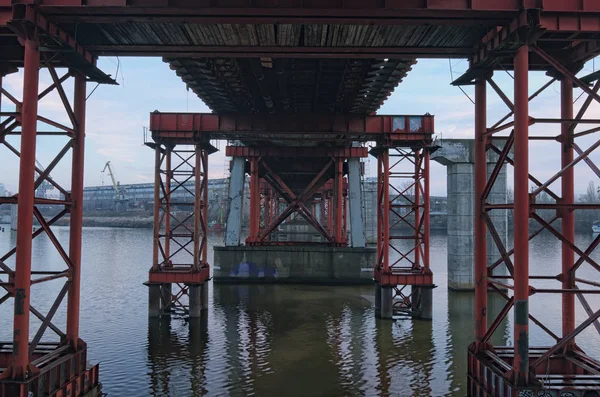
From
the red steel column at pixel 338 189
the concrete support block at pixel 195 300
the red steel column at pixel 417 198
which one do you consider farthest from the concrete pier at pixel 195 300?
the red steel column at pixel 338 189

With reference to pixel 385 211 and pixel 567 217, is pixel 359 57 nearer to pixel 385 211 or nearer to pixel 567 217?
pixel 567 217

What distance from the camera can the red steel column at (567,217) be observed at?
984 centimetres

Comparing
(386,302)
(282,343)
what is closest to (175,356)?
(282,343)

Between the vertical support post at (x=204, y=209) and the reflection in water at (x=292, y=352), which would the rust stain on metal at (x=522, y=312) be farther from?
the vertical support post at (x=204, y=209)

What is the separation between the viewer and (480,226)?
10.2 m

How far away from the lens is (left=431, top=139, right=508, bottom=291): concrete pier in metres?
27.1

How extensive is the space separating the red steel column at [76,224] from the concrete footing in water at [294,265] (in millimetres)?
19208

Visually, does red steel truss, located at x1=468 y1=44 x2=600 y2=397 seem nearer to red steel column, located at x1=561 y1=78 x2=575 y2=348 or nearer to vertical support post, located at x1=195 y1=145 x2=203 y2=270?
red steel column, located at x1=561 y1=78 x2=575 y2=348

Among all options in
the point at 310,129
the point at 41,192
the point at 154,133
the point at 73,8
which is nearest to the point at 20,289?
the point at 73,8

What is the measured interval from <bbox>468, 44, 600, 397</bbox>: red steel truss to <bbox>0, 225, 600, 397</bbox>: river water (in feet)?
10.2

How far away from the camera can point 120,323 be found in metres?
18.9

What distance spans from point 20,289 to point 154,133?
12.7m

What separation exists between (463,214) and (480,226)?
60.8 ft

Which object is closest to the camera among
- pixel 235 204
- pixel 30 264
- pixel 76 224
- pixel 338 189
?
pixel 30 264
